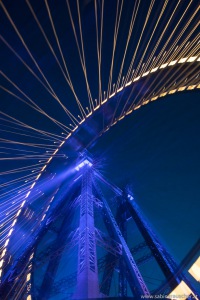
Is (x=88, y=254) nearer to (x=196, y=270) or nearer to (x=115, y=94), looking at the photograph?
(x=196, y=270)

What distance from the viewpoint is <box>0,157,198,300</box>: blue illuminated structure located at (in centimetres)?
537

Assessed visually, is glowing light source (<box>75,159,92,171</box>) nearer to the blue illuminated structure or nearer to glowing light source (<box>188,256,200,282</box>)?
the blue illuminated structure

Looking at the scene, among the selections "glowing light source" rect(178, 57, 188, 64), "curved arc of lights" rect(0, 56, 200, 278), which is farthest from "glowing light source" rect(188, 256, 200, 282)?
"glowing light source" rect(178, 57, 188, 64)

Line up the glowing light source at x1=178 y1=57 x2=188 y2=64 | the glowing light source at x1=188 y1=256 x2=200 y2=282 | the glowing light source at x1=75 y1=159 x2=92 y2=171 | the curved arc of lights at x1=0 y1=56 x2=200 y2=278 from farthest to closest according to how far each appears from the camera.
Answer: the glowing light source at x1=75 y1=159 x2=92 y2=171 → the curved arc of lights at x1=0 y1=56 x2=200 y2=278 → the glowing light source at x1=178 y1=57 x2=188 y2=64 → the glowing light source at x1=188 y1=256 x2=200 y2=282

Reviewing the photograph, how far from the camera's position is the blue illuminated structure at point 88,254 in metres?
5.37

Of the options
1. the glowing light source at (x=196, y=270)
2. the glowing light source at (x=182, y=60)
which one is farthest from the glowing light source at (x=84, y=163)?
the glowing light source at (x=196, y=270)

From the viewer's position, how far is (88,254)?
525cm

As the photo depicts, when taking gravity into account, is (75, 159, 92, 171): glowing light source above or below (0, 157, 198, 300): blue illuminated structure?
above

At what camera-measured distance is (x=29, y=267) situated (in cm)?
764

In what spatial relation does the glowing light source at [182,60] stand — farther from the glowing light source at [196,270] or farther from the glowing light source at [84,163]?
the glowing light source at [196,270]

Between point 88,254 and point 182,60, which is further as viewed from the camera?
point 182,60

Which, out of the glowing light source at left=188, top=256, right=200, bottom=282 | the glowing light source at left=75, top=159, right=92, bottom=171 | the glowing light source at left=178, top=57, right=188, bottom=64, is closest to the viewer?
the glowing light source at left=188, top=256, right=200, bottom=282

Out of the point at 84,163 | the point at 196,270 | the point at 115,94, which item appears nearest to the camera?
the point at 196,270

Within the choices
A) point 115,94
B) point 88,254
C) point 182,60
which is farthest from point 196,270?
point 115,94
